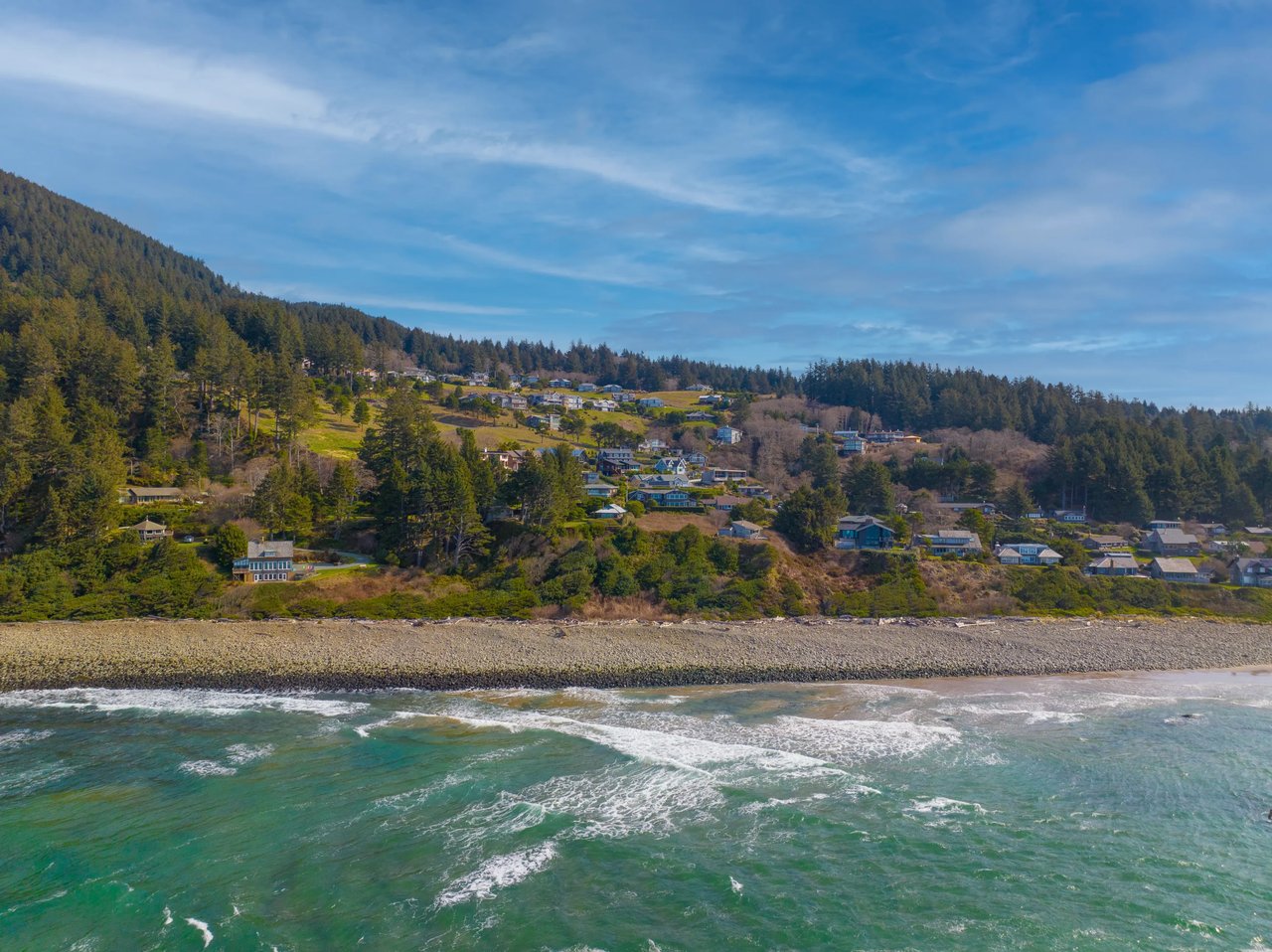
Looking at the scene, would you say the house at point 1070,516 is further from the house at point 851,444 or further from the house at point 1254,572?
the house at point 851,444

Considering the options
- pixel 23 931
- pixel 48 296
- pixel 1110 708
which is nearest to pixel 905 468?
pixel 1110 708

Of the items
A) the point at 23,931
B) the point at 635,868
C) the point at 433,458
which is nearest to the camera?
the point at 23,931

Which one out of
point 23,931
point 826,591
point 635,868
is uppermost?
point 826,591

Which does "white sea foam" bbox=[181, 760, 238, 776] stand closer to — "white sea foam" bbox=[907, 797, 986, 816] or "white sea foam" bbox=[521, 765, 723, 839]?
"white sea foam" bbox=[521, 765, 723, 839]

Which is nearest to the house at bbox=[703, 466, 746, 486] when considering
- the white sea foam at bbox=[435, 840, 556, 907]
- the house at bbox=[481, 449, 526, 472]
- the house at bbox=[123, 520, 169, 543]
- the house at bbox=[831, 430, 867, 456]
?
the house at bbox=[831, 430, 867, 456]

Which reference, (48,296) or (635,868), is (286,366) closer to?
(48,296)

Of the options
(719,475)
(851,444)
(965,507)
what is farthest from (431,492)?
(851,444)

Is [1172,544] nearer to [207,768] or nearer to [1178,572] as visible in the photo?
[1178,572]
